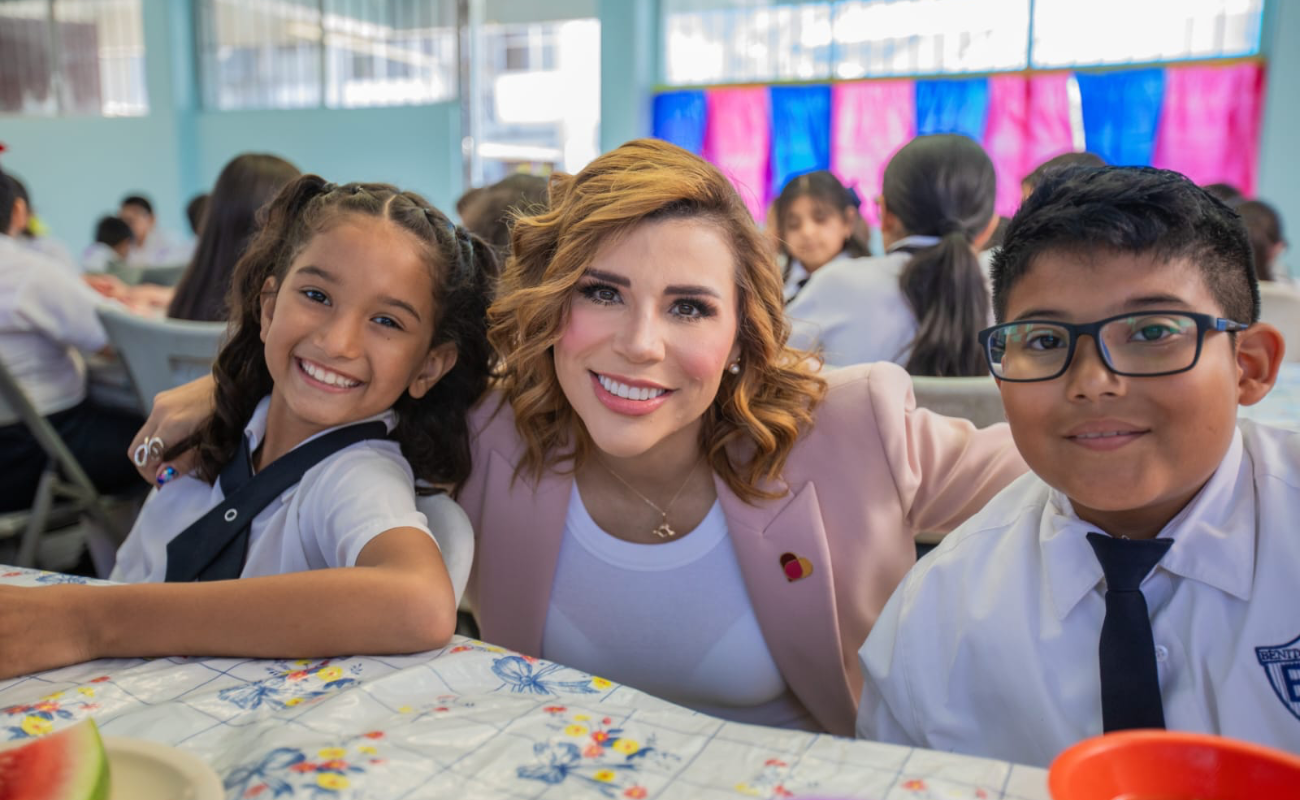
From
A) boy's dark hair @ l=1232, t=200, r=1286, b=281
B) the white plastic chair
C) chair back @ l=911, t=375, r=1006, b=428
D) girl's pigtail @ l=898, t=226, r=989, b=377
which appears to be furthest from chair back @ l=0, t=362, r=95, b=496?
boy's dark hair @ l=1232, t=200, r=1286, b=281

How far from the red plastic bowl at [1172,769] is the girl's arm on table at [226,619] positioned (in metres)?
0.59

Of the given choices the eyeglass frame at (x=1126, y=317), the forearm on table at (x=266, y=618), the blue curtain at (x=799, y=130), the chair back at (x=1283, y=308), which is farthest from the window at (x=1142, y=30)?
the forearm on table at (x=266, y=618)

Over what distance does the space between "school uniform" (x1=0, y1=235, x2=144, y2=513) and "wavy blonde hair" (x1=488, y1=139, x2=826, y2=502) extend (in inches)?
69.2

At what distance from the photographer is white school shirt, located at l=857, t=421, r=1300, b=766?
33.3 inches

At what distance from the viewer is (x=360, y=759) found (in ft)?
2.13

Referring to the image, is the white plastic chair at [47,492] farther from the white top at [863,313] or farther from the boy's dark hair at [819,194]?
the boy's dark hair at [819,194]

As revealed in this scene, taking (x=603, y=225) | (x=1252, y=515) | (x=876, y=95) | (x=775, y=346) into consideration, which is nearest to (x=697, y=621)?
(x=775, y=346)

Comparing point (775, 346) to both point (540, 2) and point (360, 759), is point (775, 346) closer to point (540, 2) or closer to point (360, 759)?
point (360, 759)

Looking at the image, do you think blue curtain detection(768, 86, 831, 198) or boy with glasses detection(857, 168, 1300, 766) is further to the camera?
blue curtain detection(768, 86, 831, 198)

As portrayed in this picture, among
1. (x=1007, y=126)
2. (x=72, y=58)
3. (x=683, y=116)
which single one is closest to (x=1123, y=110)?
(x=1007, y=126)

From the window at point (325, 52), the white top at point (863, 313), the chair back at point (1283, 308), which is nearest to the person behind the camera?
the white top at point (863, 313)

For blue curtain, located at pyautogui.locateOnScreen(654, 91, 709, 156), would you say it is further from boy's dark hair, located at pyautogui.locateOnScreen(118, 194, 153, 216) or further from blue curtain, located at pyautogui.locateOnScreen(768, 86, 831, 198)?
boy's dark hair, located at pyautogui.locateOnScreen(118, 194, 153, 216)

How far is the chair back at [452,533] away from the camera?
46.5 inches

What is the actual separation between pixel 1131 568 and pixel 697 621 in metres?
0.66
